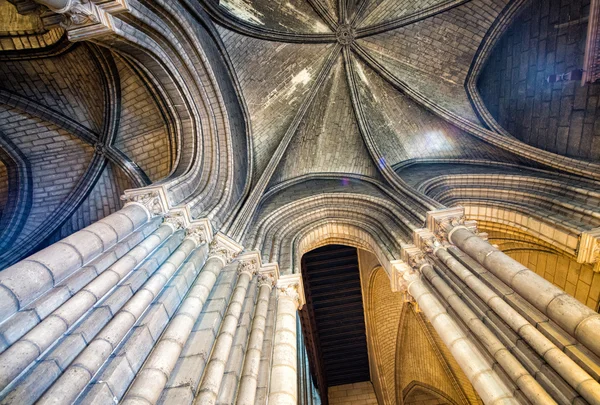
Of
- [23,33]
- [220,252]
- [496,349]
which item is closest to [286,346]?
[220,252]

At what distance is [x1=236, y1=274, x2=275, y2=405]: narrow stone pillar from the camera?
3.27 meters

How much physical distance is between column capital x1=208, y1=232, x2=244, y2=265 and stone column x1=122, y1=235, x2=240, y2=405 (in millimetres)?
286

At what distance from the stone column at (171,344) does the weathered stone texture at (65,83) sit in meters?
5.87

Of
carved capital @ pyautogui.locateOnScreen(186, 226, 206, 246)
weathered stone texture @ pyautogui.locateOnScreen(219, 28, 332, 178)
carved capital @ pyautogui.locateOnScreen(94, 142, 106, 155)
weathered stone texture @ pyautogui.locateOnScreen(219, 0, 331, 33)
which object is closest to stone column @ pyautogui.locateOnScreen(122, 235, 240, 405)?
carved capital @ pyautogui.locateOnScreen(186, 226, 206, 246)

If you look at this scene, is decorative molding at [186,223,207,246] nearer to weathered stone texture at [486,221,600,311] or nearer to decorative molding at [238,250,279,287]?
decorative molding at [238,250,279,287]

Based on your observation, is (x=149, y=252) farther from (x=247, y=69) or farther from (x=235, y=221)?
(x=247, y=69)

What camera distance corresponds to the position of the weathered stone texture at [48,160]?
27.6ft

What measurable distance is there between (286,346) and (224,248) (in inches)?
73.5

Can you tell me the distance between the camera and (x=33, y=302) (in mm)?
2693

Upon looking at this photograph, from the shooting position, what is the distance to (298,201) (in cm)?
816

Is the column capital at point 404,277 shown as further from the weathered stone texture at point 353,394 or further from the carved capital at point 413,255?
the weathered stone texture at point 353,394

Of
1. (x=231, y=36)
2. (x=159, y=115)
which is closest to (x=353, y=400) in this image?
(x=159, y=115)

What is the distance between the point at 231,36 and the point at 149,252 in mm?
6938

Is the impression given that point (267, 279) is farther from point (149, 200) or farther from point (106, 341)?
point (106, 341)
